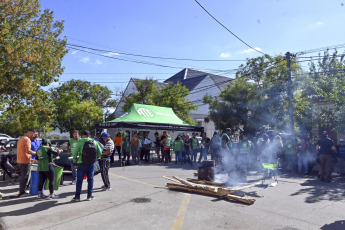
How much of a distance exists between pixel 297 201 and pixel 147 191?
13.2 ft

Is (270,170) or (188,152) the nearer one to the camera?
(270,170)

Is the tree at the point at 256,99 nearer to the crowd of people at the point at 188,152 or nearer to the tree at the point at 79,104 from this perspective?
the crowd of people at the point at 188,152

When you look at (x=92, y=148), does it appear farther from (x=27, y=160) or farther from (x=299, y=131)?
(x=299, y=131)

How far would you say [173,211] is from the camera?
6172 mm

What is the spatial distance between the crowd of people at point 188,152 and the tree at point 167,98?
556 inches

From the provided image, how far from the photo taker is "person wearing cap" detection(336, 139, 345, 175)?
1146 centimetres

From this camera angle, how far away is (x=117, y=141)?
16.2m

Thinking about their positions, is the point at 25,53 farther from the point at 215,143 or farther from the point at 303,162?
the point at 303,162

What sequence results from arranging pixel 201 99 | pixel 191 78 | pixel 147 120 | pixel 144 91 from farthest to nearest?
pixel 191 78
pixel 201 99
pixel 144 91
pixel 147 120

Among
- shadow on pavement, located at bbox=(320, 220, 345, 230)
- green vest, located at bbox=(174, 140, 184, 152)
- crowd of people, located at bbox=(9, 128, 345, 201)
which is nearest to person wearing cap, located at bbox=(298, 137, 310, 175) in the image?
crowd of people, located at bbox=(9, 128, 345, 201)

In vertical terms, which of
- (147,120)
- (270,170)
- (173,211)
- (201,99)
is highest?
(201,99)

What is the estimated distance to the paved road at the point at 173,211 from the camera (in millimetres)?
5340

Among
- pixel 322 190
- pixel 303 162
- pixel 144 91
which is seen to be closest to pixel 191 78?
pixel 144 91

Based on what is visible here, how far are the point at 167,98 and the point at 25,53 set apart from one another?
2203cm
